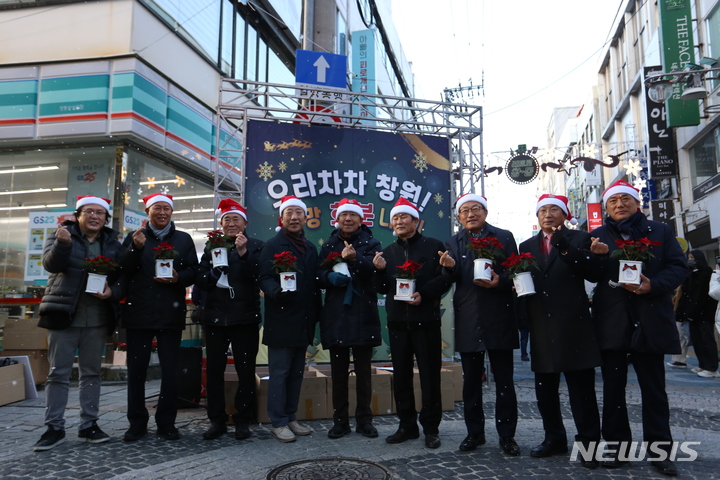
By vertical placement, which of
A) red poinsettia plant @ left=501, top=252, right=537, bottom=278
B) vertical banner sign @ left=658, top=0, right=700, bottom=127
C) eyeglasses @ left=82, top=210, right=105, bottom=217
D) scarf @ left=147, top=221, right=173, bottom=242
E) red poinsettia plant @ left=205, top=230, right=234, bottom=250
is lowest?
red poinsettia plant @ left=501, top=252, right=537, bottom=278

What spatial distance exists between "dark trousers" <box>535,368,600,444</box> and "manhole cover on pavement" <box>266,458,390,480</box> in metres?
1.35

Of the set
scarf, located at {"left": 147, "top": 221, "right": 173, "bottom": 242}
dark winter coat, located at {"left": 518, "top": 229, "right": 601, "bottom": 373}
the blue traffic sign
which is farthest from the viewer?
the blue traffic sign

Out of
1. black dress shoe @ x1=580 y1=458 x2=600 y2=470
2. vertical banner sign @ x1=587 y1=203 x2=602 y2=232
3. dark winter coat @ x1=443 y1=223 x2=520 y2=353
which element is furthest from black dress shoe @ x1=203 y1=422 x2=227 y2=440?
vertical banner sign @ x1=587 y1=203 x2=602 y2=232

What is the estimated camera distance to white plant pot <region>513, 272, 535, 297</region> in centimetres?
408

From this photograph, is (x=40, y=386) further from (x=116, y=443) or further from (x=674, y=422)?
(x=674, y=422)

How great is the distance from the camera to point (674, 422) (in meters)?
5.29

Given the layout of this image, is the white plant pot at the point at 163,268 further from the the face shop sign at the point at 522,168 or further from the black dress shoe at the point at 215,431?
the the face shop sign at the point at 522,168

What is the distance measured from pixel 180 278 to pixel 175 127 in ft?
23.4

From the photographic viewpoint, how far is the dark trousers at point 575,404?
13.2ft

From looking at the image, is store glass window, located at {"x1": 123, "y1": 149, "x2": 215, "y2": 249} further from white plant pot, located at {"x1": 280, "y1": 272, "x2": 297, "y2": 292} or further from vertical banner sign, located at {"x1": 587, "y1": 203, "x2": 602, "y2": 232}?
vertical banner sign, located at {"x1": 587, "y1": 203, "x2": 602, "y2": 232}

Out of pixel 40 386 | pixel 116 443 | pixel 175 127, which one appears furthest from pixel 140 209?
pixel 116 443

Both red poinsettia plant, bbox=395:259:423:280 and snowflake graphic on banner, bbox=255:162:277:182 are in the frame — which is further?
snowflake graphic on banner, bbox=255:162:277:182

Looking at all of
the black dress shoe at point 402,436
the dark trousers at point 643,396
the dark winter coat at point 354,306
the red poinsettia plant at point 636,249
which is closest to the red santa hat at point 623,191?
the red poinsettia plant at point 636,249

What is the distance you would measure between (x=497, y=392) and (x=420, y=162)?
4.80m
